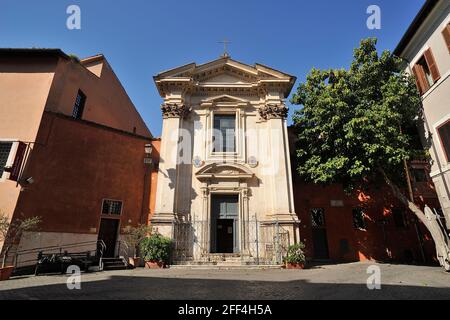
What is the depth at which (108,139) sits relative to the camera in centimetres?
1414

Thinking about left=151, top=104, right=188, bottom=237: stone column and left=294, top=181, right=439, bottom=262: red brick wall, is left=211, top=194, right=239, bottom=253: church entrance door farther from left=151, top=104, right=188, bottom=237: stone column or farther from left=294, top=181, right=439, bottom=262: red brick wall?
left=294, top=181, right=439, bottom=262: red brick wall

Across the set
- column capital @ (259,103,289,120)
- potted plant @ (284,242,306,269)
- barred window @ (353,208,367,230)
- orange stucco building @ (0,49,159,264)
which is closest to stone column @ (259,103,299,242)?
column capital @ (259,103,289,120)

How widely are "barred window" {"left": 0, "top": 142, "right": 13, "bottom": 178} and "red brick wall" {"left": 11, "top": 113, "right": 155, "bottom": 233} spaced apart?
1101 mm

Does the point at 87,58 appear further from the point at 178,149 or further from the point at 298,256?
the point at 298,256

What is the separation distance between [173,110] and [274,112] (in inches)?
234

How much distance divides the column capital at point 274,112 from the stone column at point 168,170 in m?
4.73

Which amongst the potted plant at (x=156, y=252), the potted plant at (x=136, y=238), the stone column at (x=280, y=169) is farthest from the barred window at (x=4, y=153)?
the stone column at (x=280, y=169)

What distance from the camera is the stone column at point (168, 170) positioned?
12.6 m

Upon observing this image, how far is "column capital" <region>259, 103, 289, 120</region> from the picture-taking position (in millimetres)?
15148

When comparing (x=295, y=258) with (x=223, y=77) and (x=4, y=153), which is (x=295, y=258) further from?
(x=4, y=153)

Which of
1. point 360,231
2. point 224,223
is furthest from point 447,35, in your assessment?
point 224,223

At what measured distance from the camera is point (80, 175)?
1271 centimetres

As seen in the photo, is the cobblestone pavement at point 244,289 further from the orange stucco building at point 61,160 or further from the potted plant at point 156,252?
the orange stucco building at point 61,160
